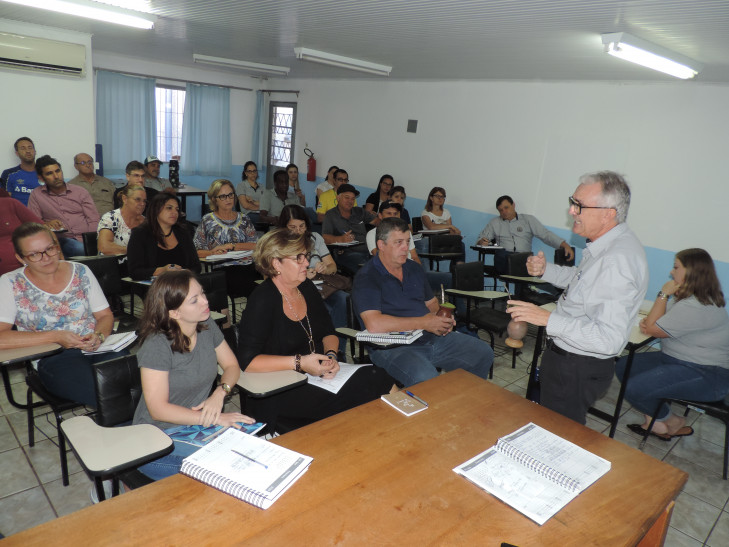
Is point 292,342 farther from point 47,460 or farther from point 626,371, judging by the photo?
point 626,371

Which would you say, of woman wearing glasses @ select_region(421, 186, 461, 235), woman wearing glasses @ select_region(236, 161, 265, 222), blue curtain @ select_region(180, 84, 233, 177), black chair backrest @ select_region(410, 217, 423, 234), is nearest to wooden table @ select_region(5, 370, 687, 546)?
woman wearing glasses @ select_region(421, 186, 461, 235)

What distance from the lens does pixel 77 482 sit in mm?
2656

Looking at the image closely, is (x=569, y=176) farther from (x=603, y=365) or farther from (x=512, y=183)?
(x=603, y=365)

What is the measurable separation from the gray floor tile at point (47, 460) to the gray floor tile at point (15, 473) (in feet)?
0.11

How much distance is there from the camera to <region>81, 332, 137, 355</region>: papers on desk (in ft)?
8.83

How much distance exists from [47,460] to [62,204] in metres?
3.28

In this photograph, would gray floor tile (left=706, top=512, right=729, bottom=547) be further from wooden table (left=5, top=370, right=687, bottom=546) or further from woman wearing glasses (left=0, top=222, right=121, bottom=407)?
woman wearing glasses (left=0, top=222, right=121, bottom=407)

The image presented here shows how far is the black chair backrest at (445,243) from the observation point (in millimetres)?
5801

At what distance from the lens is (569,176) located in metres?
6.24

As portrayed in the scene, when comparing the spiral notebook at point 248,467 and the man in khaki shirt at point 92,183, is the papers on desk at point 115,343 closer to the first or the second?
the spiral notebook at point 248,467

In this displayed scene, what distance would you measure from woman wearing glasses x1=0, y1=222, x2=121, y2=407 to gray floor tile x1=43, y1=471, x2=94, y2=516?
0.54 metres

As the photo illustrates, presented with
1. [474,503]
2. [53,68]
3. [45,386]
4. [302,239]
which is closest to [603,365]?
[474,503]

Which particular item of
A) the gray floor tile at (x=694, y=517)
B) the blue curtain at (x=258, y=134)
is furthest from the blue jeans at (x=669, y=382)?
the blue curtain at (x=258, y=134)

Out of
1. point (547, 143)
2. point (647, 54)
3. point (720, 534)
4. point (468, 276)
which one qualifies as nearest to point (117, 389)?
point (468, 276)
